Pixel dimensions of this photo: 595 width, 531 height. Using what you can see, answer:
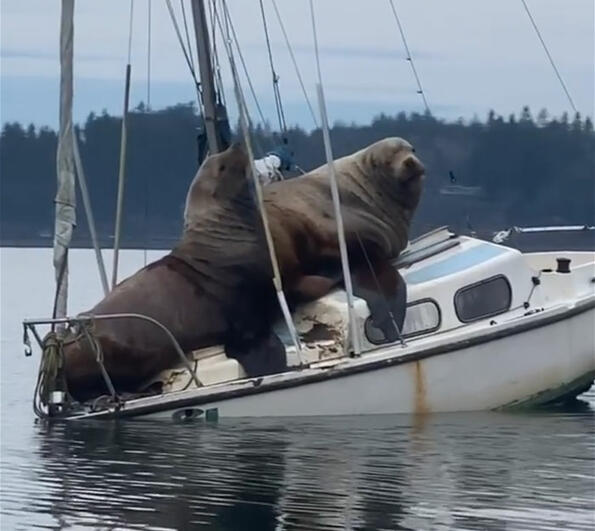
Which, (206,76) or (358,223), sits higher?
(206,76)

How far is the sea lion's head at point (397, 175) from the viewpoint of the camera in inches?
1033

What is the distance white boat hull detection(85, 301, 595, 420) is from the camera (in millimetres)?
23859

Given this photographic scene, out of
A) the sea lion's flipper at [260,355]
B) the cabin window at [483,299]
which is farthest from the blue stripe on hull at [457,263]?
the sea lion's flipper at [260,355]

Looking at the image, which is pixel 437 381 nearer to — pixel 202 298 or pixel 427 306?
pixel 427 306

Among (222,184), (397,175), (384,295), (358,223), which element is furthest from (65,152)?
(397,175)

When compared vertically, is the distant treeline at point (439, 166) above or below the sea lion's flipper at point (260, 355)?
above

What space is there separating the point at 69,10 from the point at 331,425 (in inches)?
203

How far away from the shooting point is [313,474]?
20719 mm

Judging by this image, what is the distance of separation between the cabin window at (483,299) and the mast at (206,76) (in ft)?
11.2

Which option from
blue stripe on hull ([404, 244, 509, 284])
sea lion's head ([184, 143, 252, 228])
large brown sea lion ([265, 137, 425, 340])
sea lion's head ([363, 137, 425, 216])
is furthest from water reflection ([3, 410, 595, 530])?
sea lion's head ([363, 137, 425, 216])

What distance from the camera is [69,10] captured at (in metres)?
24.9

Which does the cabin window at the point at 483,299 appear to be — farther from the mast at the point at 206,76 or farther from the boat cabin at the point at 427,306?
the mast at the point at 206,76

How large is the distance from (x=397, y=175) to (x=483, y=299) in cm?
175

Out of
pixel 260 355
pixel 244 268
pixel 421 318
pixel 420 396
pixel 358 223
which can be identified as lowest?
pixel 420 396
